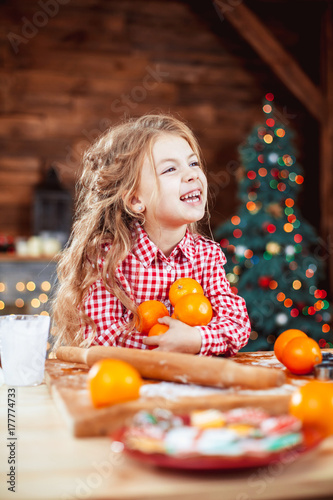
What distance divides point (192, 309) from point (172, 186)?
39 centimetres

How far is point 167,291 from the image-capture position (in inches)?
59.5

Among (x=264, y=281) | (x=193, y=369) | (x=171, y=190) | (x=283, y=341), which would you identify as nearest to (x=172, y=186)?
(x=171, y=190)

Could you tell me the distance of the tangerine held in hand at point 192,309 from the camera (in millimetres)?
1229

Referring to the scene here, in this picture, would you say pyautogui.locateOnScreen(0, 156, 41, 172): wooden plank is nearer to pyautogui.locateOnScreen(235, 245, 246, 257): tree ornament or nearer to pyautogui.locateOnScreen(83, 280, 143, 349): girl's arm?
pyautogui.locateOnScreen(235, 245, 246, 257): tree ornament

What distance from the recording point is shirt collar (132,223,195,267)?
59.7 inches

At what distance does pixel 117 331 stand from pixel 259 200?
3.35m

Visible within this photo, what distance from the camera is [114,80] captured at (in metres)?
5.23

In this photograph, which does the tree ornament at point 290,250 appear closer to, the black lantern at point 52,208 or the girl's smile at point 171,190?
the black lantern at point 52,208

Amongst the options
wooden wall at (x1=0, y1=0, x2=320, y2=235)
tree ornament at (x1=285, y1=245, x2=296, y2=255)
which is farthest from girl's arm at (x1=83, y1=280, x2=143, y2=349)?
wooden wall at (x1=0, y1=0, x2=320, y2=235)

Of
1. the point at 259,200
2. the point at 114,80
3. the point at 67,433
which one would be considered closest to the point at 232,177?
the point at 259,200

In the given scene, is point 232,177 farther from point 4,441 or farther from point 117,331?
point 4,441

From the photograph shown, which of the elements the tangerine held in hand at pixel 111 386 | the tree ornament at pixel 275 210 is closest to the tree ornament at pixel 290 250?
the tree ornament at pixel 275 210

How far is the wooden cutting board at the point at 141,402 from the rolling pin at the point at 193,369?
14mm

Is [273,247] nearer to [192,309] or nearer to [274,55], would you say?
[274,55]
